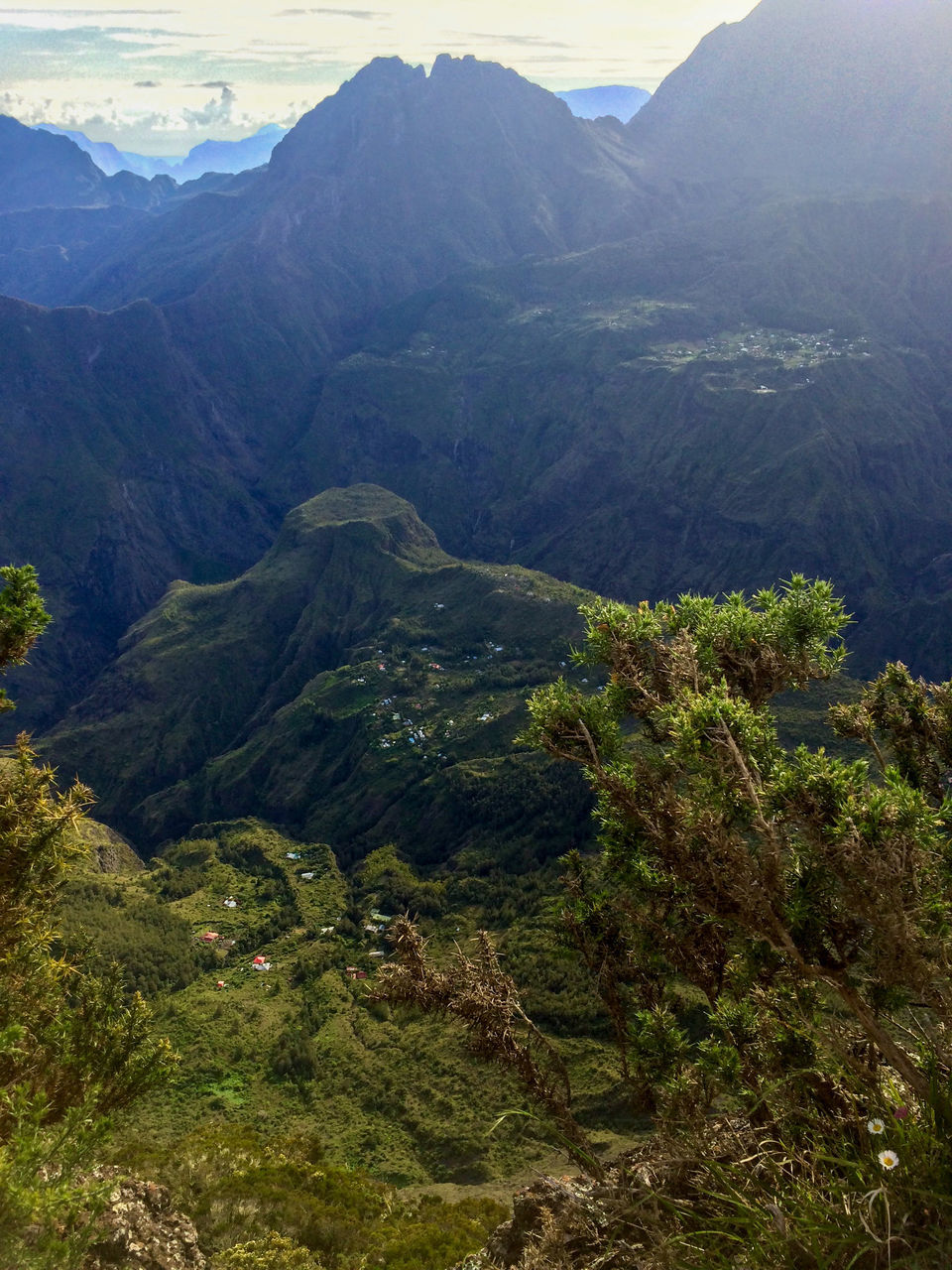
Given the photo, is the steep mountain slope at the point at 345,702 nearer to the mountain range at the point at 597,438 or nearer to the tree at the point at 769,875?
the mountain range at the point at 597,438

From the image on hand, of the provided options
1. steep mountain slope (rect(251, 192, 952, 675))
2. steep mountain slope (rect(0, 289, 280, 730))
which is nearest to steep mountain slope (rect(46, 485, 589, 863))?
A: steep mountain slope (rect(0, 289, 280, 730))

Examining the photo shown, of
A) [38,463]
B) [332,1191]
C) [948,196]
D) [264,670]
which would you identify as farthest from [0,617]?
[948,196]

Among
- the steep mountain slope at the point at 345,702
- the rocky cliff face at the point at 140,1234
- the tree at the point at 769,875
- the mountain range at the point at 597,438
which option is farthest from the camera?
the mountain range at the point at 597,438

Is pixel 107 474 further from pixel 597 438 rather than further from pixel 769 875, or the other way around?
pixel 769 875

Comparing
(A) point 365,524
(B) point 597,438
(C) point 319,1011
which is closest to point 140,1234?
(C) point 319,1011

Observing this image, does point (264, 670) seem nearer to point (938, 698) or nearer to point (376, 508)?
point (376, 508)

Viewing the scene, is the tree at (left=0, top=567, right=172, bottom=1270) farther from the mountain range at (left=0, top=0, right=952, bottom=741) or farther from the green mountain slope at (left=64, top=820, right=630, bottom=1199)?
the mountain range at (left=0, top=0, right=952, bottom=741)

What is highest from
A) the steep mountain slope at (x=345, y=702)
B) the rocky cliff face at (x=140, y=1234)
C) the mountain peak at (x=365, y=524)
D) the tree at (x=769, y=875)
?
the tree at (x=769, y=875)

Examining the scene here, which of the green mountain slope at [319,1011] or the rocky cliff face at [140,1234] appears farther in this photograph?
the green mountain slope at [319,1011]

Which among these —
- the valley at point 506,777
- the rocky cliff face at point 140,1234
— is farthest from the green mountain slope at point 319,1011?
the rocky cliff face at point 140,1234
